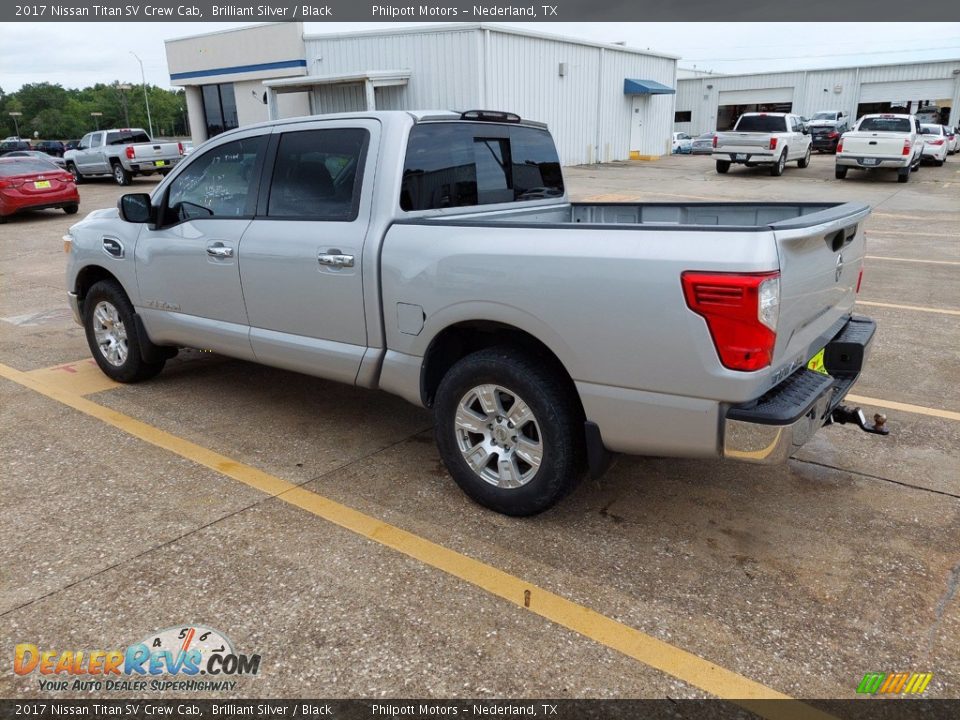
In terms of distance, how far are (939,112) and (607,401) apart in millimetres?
52864

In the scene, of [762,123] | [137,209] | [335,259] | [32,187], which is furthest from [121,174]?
[335,259]

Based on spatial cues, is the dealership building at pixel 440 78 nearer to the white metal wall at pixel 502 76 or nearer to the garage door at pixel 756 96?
the white metal wall at pixel 502 76

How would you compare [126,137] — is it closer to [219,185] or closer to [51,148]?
[51,148]

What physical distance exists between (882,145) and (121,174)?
76.8 feet

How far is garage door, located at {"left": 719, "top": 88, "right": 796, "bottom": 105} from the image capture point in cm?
5241

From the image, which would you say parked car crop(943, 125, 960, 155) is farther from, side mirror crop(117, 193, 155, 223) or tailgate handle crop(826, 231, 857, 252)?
side mirror crop(117, 193, 155, 223)

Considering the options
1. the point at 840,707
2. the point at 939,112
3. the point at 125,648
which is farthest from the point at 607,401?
the point at 939,112

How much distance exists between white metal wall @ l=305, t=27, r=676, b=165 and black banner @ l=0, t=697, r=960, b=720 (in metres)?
21.2

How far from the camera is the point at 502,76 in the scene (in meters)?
23.6

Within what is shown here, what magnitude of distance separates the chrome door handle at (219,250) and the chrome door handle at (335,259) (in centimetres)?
79

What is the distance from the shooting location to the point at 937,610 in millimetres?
2854

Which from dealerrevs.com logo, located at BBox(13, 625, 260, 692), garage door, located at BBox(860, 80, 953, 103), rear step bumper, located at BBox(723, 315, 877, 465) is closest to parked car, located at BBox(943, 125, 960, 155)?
garage door, located at BBox(860, 80, 953, 103)

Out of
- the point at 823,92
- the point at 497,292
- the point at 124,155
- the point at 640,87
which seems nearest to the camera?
the point at 497,292

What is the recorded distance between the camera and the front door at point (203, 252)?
4.45 m
